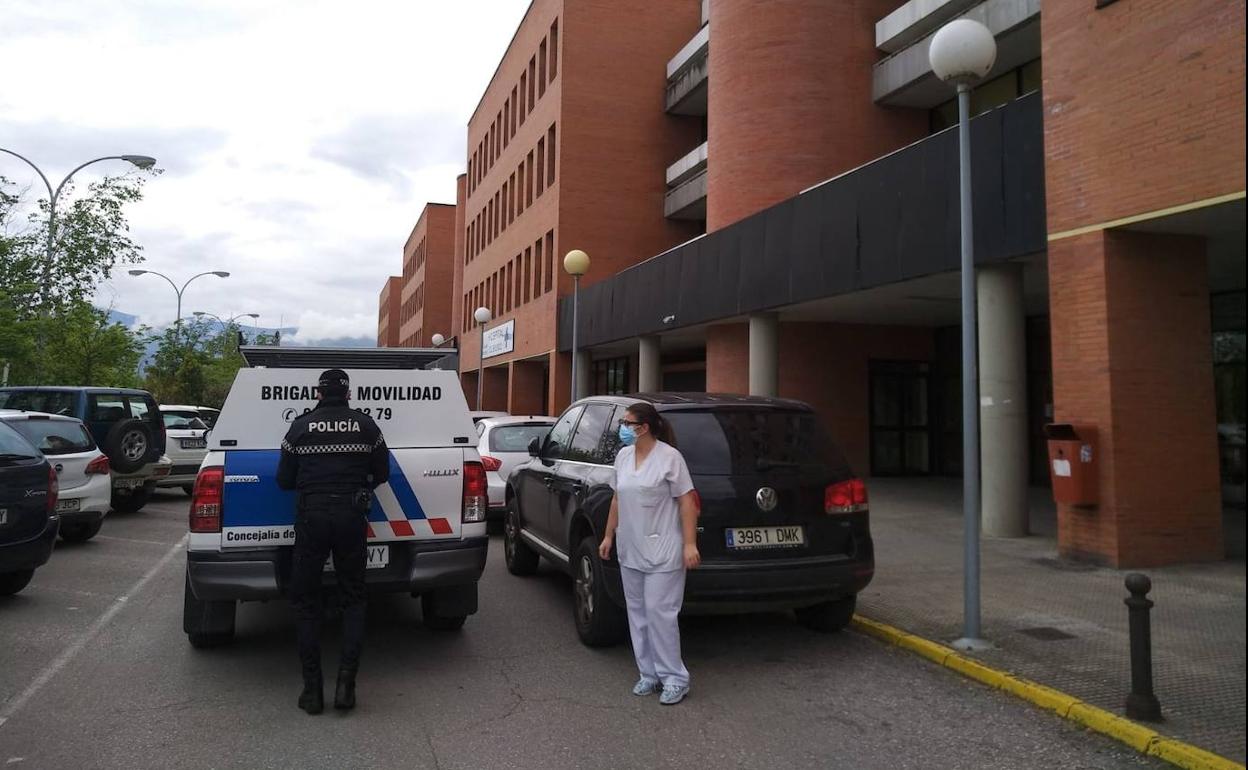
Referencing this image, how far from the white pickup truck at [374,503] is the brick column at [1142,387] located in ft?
20.4

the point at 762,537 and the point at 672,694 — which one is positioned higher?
the point at 762,537

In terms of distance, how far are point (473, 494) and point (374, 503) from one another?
2.09 ft

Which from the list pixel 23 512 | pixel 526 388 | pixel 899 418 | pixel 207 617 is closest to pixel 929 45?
pixel 899 418

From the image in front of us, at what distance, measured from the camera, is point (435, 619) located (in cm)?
A: 600

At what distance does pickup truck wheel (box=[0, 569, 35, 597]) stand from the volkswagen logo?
6.11 metres

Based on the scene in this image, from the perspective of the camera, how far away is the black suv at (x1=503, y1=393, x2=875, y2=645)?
5324 millimetres

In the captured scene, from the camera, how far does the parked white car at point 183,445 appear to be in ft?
49.8

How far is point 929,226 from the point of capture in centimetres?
1061

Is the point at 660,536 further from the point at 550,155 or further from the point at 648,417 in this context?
the point at 550,155

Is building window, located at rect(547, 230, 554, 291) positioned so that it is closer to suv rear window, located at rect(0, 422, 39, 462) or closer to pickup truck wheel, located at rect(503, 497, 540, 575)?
pickup truck wheel, located at rect(503, 497, 540, 575)

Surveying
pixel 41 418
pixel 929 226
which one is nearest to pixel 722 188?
pixel 929 226

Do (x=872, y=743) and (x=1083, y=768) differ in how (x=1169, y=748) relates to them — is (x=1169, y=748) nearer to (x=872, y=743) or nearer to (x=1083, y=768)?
(x=1083, y=768)

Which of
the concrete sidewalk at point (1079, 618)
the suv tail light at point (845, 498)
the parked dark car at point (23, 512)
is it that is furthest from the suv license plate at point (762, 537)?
the parked dark car at point (23, 512)

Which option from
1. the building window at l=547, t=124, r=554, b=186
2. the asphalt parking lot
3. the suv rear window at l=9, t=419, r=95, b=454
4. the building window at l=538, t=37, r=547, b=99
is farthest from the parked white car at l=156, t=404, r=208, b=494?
the building window at l=538, t=37, r=547, b=99
